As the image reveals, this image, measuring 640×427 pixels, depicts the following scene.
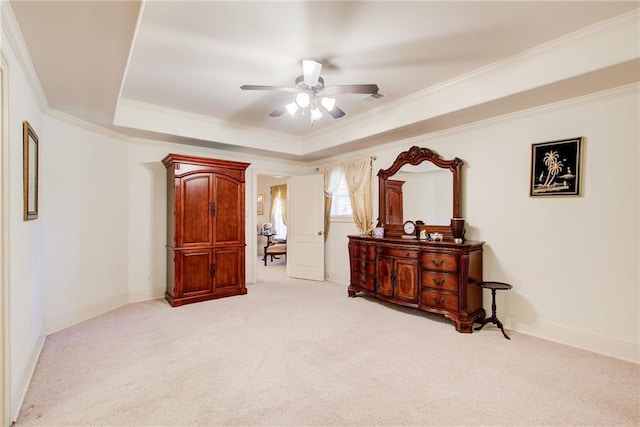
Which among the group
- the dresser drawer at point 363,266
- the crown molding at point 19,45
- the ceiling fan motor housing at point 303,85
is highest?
the ceiling fan motor housing at point 303,85

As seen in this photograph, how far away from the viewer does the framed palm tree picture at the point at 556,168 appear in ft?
9.48

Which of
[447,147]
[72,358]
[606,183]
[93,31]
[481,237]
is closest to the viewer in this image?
[93,31]

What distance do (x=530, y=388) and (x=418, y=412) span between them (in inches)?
35.4

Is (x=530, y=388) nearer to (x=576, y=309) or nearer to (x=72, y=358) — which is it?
(x=576, y=309)

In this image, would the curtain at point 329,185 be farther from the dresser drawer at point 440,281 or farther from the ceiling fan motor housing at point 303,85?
the ceiling fan motor housing at point 303,85

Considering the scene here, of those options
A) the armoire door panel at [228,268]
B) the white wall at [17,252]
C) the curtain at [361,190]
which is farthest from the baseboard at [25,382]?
the curtain at [361,190]

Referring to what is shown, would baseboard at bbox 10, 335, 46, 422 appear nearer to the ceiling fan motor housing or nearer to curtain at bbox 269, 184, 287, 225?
the ceiling fan motor housing

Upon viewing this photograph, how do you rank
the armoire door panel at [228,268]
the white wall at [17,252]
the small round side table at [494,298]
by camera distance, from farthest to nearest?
the armoire door panel at [228,268] → the small round side table at [494,298] → the white wall at [17,252]

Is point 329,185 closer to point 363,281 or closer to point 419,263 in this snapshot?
point 363,281

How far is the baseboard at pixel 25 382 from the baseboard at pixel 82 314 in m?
0.41

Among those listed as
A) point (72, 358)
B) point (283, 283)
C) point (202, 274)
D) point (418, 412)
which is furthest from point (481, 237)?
point (72, 358)

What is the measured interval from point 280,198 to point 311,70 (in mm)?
6599

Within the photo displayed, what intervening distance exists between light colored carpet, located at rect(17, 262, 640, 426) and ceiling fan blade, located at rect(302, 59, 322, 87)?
2.39 m

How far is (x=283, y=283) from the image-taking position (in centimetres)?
543
